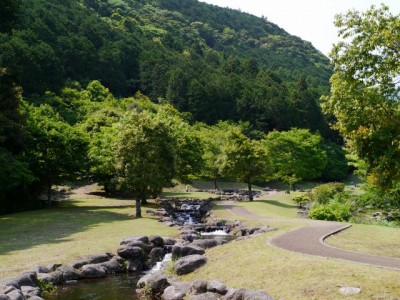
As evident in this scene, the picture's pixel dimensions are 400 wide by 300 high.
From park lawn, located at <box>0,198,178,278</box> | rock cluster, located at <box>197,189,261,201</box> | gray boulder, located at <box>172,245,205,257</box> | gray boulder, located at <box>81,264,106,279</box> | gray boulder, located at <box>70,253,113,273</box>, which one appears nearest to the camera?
gray boulder, located at <box>81,264,106,279</box>

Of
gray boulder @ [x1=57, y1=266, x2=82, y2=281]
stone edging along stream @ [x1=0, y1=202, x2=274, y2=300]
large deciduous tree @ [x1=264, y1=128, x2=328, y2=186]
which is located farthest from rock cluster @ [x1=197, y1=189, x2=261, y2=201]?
gray boulder @ [x1=57, y1=266, x2=82, y2=281]

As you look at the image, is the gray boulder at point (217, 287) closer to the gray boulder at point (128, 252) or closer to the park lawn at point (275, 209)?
the gray boulder at point (128, 252)

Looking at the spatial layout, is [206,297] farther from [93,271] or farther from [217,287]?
[93,271]

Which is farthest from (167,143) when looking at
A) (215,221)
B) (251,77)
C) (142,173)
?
(251,77)

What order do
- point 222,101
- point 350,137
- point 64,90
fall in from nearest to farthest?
1. point 350,137
2. point 64,90
3. point 222,101

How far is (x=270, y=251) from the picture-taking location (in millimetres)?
18547

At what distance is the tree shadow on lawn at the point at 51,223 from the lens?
2366 cm

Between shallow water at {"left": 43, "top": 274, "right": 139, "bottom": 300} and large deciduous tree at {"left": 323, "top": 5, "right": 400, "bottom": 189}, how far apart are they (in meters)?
10.7

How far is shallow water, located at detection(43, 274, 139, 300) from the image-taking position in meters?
15.8

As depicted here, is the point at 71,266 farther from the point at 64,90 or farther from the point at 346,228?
the point at 64,90

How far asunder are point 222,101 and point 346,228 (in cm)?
10177

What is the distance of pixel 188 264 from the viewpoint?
1778cm

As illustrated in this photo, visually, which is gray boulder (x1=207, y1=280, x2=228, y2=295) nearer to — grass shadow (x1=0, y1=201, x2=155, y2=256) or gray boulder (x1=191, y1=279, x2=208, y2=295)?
gray boulder (x1=191, y1=279, x2=208, y2=295)

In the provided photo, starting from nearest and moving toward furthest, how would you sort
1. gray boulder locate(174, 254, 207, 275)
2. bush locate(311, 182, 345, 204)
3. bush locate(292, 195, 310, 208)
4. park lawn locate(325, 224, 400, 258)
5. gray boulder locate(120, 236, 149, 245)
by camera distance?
gray boulder locate(174, 254, 207, 275) → park lawn locate(325, 224, 400, 258) → gray boulder locate(120, 236, 149, 245) → bush locate(311, 182, 345, 204) → bush locate(292, 195, 310, 208)
